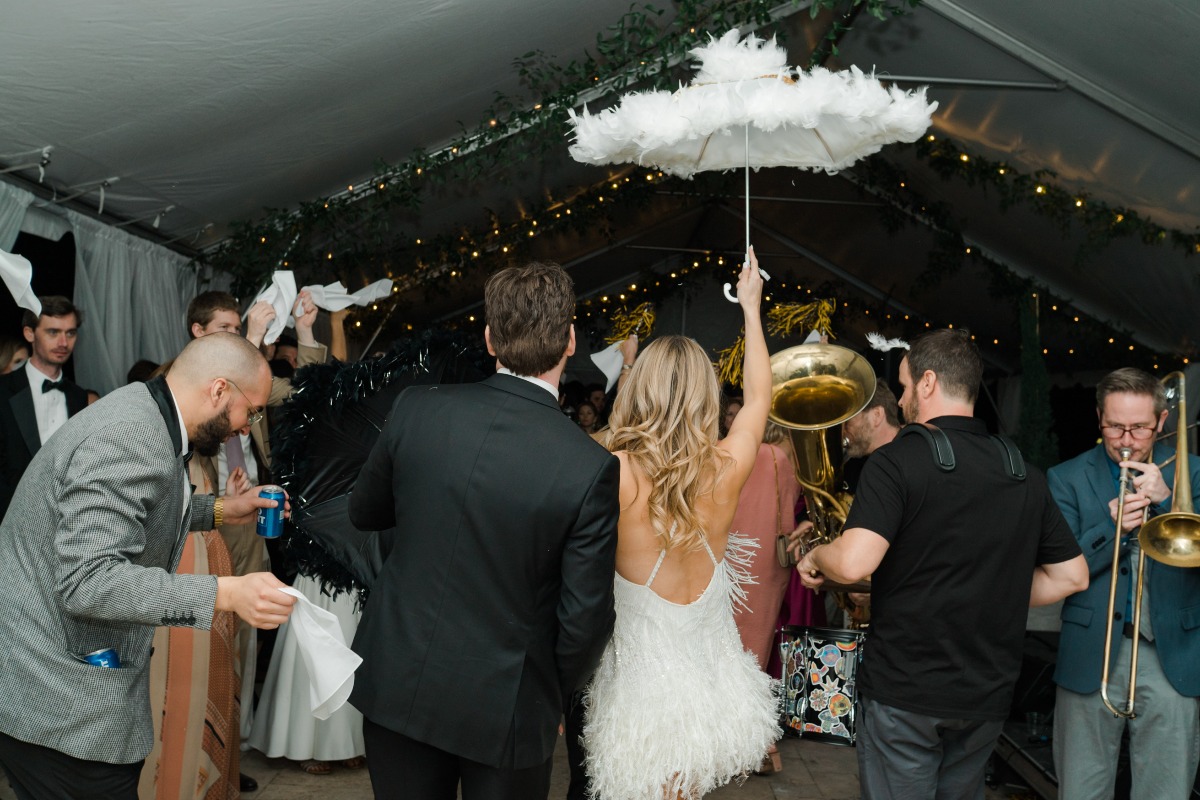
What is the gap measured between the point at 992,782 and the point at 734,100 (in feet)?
11.8

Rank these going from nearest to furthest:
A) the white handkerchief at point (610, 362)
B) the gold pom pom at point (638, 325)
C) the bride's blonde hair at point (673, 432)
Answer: the bride's blonde hair at point (673, 432) → the white handkerchief at point (610, 362) → the gold pom pom at point (638, 325)

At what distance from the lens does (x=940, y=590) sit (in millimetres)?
2566

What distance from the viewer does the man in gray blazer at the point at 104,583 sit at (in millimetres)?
1911

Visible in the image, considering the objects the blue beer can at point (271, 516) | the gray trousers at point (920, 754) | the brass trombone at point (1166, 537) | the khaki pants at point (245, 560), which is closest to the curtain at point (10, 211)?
the khaki pants at point (245, 560)

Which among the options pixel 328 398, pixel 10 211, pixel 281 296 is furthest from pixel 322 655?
pixel 10 211

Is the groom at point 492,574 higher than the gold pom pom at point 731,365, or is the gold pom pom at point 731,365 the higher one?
the gold pom pom at point 731,365

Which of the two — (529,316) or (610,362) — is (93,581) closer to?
(529,316)

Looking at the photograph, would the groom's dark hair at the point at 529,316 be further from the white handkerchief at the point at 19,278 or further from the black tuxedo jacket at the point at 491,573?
the white handkerchief at the point at 19,278

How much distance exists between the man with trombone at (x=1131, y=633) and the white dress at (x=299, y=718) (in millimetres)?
2897

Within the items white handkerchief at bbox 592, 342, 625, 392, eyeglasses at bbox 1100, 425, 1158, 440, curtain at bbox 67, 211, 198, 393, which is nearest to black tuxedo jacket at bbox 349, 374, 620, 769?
eyeglasses at bbox 1100, 425, 1158, 440

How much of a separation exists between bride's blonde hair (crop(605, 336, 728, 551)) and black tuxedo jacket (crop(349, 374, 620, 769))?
0.35 meters

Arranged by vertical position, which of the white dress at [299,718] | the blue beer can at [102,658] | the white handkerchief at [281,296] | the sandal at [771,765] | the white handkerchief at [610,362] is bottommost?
the sandal at [771,765]

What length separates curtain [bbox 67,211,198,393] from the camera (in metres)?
4.67

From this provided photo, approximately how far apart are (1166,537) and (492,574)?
205 cm
